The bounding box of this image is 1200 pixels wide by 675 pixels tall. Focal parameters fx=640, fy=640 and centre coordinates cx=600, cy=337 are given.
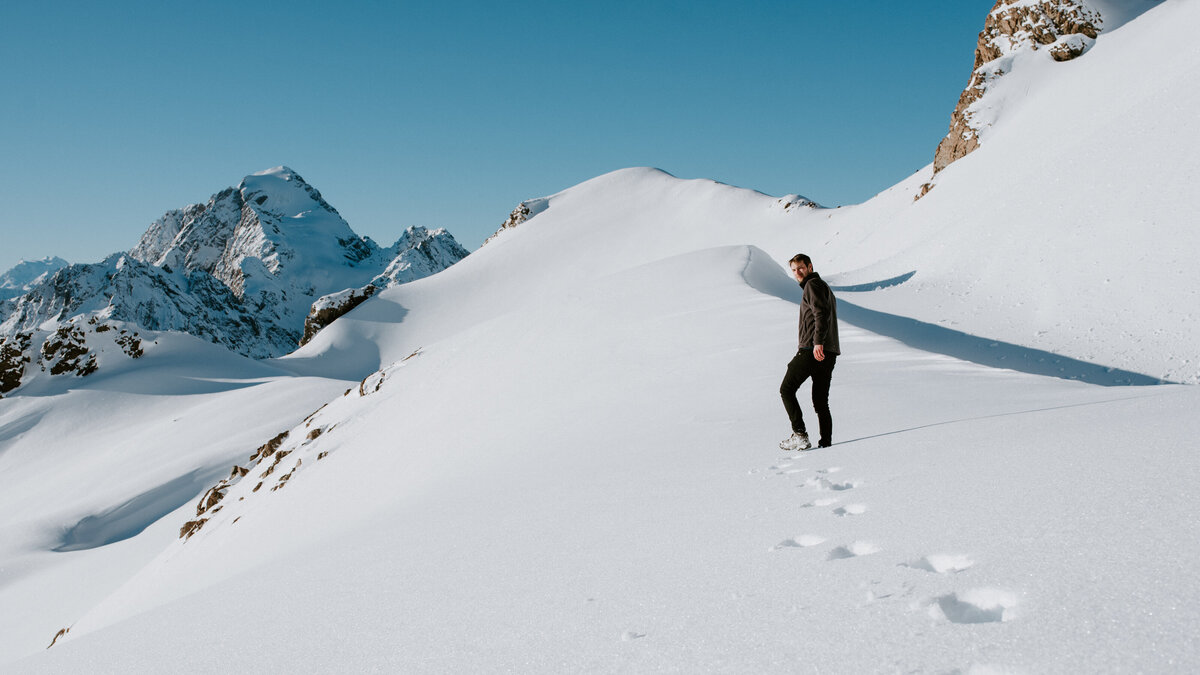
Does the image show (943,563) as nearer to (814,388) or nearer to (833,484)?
(833,484)

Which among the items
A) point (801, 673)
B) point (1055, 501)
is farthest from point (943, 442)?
point (801, 673)

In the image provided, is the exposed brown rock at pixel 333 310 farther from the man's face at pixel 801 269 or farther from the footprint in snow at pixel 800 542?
the footprint in snow at pixel 800 542

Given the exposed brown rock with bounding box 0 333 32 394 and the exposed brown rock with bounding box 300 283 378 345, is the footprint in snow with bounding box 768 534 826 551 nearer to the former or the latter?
the exposed brown rock with bounding box 0 333 32 394

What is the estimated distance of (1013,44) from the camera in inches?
1882

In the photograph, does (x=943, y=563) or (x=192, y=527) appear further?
(x=192, y=527)

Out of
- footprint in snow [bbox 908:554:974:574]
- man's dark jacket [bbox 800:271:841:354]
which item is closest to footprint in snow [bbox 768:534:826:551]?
footprint in snow [bbox 908:554:974:574]

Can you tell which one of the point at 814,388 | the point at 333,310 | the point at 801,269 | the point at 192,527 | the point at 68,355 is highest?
the point at 333,310

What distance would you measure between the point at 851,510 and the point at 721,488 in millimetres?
1219

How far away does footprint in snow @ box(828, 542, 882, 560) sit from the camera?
320 cm

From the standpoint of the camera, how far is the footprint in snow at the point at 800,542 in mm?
3475

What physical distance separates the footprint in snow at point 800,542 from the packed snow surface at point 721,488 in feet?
0.08

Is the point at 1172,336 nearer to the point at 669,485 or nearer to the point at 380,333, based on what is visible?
the point at 669,485

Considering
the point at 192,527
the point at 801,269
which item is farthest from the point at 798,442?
the point at 192,527

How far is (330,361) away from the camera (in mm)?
51188
